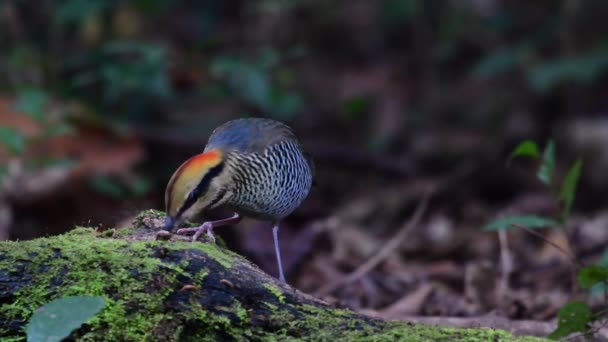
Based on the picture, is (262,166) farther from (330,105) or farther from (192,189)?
(330,105)

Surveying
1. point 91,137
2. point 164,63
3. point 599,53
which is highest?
point 599,53

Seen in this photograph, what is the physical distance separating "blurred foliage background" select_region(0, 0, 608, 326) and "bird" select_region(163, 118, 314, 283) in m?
1.85

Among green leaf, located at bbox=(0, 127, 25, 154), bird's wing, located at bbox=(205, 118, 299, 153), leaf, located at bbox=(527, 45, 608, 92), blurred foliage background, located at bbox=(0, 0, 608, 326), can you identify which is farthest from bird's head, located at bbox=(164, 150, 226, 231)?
leaf, located at bbox=(527, 45, 608, 92)

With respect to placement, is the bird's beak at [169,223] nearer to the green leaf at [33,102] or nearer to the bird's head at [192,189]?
the bird's head at [192,189]

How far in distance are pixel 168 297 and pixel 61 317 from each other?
1.22 ft

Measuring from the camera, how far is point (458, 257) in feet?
25.1

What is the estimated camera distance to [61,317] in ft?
8.46

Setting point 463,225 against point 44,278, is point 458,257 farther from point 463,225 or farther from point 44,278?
point 44,278

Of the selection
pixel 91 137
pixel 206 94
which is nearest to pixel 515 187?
pixel 206 94

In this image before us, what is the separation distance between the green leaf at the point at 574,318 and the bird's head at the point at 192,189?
147 cm

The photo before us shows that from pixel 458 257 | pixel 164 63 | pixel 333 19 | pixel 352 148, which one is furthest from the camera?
pixel 333 19

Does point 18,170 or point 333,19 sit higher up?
point 333,19

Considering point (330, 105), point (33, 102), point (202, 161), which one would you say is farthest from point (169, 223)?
point (330, 105)

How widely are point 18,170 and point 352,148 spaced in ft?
12.6
